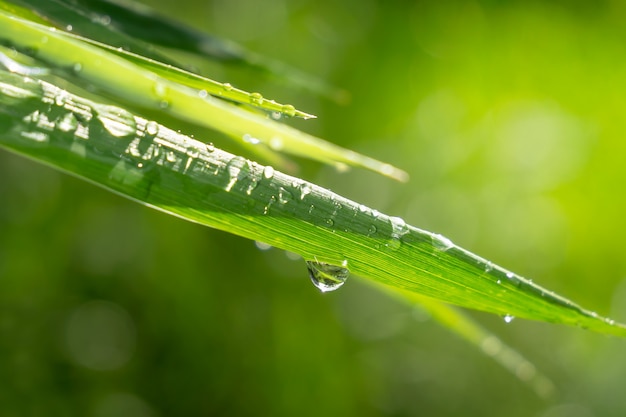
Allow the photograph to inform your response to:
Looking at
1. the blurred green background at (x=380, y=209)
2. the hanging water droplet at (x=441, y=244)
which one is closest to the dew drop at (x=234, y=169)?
the hanging water droplet at (x=441, y=244)

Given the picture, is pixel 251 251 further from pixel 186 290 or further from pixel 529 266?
pixel 529 266

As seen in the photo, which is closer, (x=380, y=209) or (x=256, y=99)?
(x=256, y=99)

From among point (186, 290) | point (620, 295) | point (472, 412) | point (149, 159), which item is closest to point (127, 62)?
point (149, 159)

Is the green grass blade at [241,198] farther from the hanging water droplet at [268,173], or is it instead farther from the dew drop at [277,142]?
the dew drop at [277,142]

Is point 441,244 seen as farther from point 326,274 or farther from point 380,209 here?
point 380,209

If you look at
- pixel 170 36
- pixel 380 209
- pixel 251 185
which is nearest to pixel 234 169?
pixel 251 185

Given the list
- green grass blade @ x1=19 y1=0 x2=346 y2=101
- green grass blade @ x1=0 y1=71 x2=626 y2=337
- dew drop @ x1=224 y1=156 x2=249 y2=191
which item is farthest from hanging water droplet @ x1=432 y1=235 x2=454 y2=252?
green grass blade @ x1=19 y1=0 x2=346 y2=101
